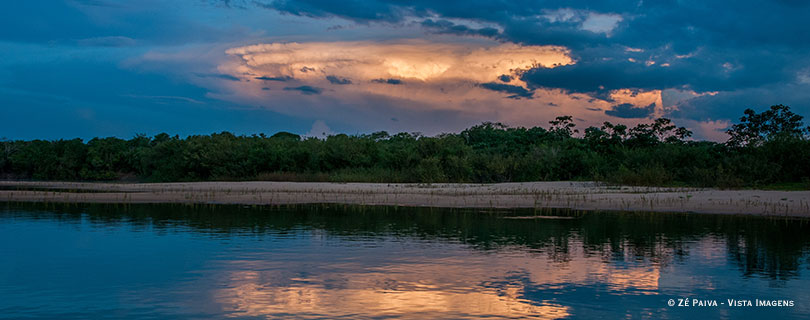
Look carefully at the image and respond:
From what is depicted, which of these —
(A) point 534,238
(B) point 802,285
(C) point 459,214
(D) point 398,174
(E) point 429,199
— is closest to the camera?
(B) point 802,285

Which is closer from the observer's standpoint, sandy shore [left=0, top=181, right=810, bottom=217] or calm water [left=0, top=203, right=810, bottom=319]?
calm water [left=0, top=203, right=810, bottom=319]

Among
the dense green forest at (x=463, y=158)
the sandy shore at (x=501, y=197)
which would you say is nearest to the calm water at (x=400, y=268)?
the sandy shore at (x=501, y=197)

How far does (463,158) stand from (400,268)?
36628mm

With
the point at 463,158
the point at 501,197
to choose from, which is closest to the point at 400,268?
the point at 501,197

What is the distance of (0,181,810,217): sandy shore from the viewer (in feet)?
92.0

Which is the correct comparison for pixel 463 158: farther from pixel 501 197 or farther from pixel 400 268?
pixel 400 268

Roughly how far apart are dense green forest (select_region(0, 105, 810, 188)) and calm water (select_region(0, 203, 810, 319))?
688 inches

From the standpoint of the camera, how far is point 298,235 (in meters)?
19.7

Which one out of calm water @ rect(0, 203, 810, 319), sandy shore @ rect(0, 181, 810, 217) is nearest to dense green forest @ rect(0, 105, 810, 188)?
sandy shore @ rect(0, 181, 810, 217)

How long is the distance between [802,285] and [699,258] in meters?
3.10

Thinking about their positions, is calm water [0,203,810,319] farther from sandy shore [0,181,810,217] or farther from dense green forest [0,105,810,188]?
dense green forest [0,105,810,188]

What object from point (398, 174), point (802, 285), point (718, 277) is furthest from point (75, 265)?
point (398, 174)

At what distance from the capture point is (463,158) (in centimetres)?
5034

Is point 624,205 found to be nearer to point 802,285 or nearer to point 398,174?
point 802,285
